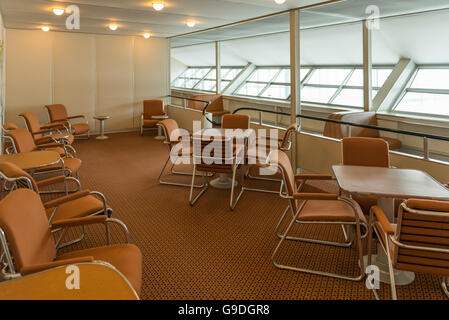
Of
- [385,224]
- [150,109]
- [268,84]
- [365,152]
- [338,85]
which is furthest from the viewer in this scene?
[268,84]

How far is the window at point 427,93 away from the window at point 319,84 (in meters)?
0.92

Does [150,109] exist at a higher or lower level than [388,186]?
higher

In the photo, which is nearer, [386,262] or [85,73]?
[386,262]

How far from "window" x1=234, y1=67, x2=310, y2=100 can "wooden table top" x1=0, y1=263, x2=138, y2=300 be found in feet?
36.6

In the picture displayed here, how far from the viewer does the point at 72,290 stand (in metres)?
1.34

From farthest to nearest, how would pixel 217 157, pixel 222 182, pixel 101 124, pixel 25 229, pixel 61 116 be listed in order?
pixel 101 124 → pixel 61 116 → pixel 222 182 → pixel 217 157 → pixel 25 229

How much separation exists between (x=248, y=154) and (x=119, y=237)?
2.22 metres

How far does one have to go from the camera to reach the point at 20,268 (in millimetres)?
1959

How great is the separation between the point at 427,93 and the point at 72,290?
29.5 ft

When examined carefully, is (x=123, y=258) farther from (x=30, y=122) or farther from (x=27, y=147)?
(x=30, y=122)

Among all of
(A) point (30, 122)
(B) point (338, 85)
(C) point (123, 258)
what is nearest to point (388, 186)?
(C) point (123, 258)

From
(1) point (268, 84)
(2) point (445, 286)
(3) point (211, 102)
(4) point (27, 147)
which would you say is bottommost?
(2) point (445, 286)

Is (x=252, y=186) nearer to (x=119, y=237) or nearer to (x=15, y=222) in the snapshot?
(x=119, y=237)
